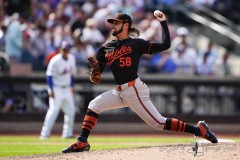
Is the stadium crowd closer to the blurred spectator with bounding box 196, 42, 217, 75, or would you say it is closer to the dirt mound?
the blurred spectator with bounding box 196, 42, 217, 75

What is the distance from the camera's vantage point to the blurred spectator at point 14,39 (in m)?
17.8

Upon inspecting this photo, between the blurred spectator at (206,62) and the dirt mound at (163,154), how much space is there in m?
9.22

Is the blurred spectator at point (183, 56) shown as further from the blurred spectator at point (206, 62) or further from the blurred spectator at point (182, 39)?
the blurred spectator at point (206, 62)

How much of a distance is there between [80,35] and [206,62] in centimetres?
353

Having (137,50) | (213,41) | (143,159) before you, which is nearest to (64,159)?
(143,159)

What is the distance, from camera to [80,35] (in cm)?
1922

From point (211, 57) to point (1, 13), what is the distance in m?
5.81

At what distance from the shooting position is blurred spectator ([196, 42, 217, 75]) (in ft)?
63.6

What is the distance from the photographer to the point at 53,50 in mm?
18438

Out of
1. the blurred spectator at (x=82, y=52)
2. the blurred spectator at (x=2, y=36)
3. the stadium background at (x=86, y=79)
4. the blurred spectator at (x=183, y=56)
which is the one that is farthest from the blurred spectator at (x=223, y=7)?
A: the blurred spectator at (x=2, y=36)

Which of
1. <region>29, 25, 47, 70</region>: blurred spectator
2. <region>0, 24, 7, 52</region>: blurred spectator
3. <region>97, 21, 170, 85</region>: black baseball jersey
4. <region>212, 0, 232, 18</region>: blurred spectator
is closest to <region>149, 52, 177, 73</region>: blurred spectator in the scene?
<region>29, 25, 47, 70</region>: blurred spectator

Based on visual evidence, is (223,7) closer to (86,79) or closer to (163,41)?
(86,79)

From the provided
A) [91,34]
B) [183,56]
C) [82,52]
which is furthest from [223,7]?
[82,52]

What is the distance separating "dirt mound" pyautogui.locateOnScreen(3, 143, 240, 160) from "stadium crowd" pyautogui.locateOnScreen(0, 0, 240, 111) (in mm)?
7612
